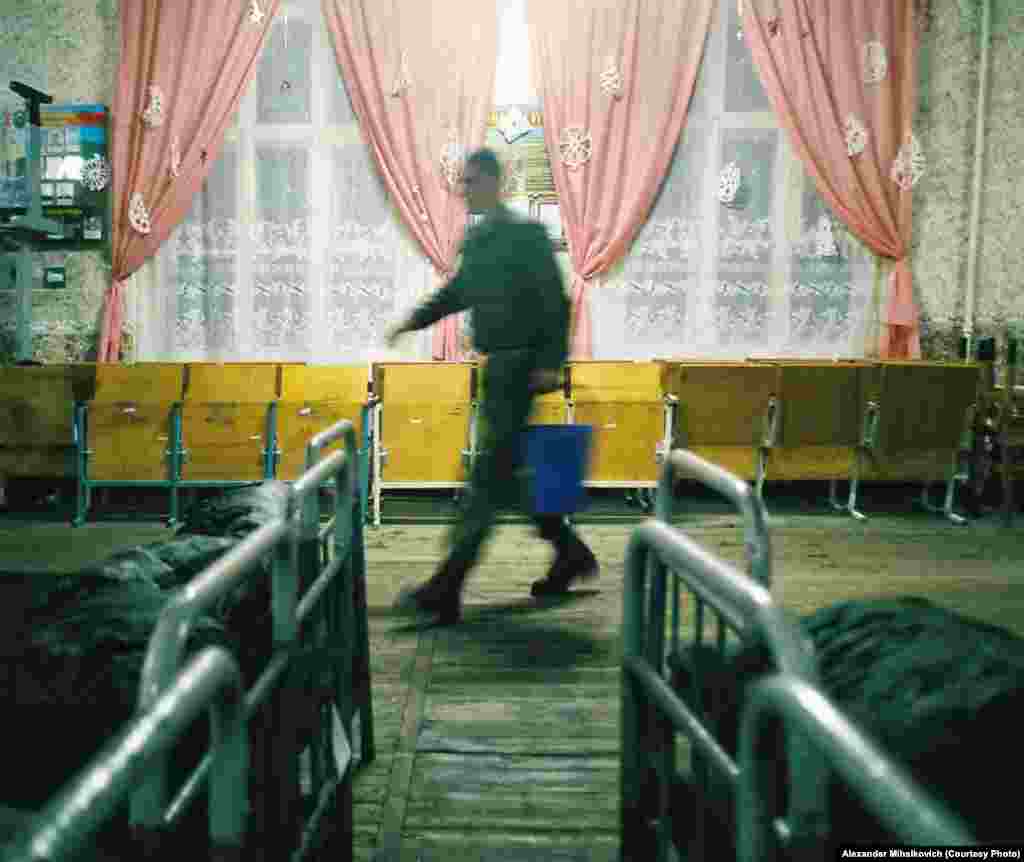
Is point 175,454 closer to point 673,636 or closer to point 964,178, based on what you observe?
point 673,636

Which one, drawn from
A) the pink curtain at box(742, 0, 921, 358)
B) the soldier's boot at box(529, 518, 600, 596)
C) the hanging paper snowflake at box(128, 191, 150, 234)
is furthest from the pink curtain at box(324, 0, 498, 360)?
the soldier's boot at box(529, 518, 600, 596)

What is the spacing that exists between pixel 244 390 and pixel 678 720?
15.1ft

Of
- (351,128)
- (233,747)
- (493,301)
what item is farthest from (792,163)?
(233,747)

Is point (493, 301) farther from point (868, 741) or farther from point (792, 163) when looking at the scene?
point (792, 163)

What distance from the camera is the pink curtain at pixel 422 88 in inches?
232

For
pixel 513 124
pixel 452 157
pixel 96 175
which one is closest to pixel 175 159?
pixel 96 175

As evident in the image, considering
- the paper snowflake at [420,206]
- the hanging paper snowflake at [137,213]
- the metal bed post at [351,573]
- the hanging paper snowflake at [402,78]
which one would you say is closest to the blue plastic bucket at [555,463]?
the metal bed post at [351,573]

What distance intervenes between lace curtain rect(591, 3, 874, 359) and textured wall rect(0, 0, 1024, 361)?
53 cm

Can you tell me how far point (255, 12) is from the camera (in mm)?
5891

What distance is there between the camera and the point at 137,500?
19.2 feet

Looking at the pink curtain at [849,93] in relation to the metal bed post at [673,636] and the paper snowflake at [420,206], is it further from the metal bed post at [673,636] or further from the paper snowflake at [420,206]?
the metal bed post at [673,636]

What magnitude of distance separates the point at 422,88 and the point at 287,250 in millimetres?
1366

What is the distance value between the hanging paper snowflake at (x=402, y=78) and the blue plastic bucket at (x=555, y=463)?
3.51 metres

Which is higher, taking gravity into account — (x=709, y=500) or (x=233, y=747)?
(x=233, y=747)
